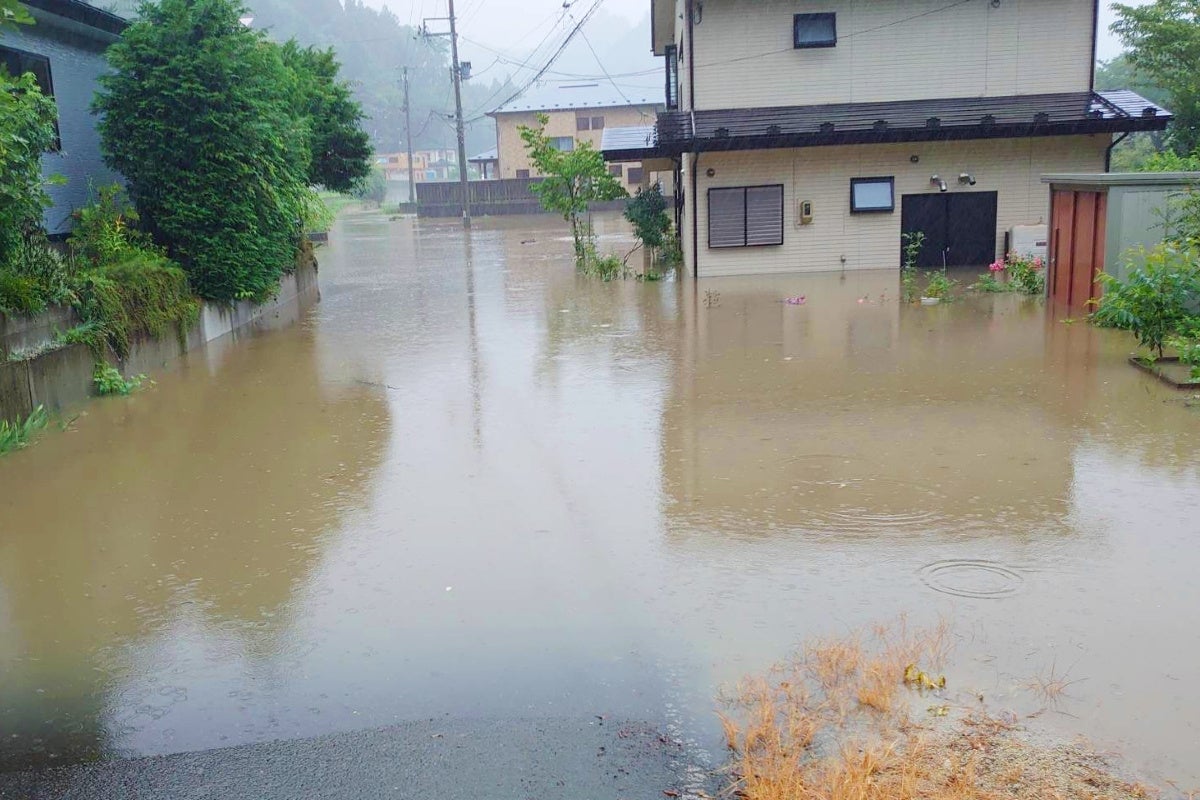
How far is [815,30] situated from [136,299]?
14.1 metres

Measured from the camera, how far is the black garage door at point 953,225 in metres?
22.0

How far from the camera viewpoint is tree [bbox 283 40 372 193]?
21.4 metres

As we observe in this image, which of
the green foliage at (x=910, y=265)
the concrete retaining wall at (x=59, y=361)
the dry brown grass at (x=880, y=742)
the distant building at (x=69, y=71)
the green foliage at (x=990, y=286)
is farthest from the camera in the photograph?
the green foliage at (x=990, y=286)

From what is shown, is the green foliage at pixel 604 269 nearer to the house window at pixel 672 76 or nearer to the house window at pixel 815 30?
the house window at pixel 672 76

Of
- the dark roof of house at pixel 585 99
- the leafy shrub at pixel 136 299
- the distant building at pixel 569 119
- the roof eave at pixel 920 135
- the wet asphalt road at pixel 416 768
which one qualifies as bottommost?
the wet asphalt road at pixel 416 768

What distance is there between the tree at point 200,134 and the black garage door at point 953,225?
12.7 metres

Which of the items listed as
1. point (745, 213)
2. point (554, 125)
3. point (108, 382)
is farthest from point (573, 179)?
point (554, 125)

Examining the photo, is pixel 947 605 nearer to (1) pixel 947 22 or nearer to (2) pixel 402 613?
(2) pixel 402 613

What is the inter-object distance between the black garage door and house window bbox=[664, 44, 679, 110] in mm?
6799

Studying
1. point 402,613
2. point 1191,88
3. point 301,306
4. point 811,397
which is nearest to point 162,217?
point 301,306

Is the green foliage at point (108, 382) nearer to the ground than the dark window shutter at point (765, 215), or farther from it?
nearer to the ground

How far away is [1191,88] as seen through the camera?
27.6 m

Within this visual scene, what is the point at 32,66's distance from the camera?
14664 mm

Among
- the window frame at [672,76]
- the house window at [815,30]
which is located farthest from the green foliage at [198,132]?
the window frame at [672,76]
